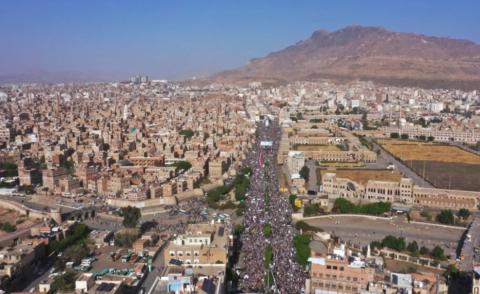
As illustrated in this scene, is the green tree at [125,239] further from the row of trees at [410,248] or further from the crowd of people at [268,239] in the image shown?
the row of trees at [410,248]

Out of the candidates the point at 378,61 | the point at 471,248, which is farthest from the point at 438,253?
the point at 378,61

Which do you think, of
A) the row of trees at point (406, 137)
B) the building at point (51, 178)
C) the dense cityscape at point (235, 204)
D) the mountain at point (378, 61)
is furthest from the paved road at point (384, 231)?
the mountain at point (378, 61)

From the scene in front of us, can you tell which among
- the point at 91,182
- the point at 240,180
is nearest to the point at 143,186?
the point at 91,182

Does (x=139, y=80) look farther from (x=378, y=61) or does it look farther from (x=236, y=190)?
(x=236, y=190)

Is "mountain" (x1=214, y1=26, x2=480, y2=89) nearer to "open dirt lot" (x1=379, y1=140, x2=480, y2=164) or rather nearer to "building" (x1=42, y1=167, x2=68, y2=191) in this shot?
"open dirt lot" (x1=379, y1=140, x2=480, y2=164)

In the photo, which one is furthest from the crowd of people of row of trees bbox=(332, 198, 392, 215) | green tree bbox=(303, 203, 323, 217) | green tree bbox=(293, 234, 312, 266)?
row of trees bbox=(332, 198, 392, 215)

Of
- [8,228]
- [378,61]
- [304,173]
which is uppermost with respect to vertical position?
[378,61]
